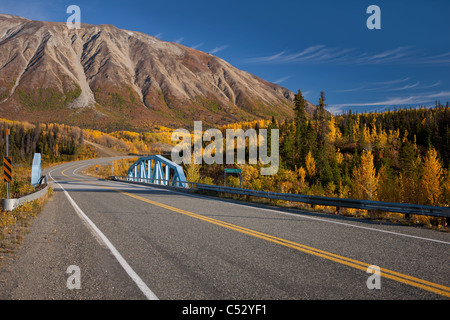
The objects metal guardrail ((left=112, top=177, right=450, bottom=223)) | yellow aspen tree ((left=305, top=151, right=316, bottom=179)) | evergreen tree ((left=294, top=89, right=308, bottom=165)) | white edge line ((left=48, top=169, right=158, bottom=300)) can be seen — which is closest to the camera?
white edge line ((left=48, top=169, right=158, bottom=300))

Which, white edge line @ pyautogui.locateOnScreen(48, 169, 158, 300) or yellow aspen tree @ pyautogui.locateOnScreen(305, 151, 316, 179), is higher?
yellow aspen tree @ pyautogui.locateOnScreen(305, 151, 316, 179)

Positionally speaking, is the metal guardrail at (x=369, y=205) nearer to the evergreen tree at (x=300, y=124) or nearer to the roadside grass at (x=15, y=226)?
the roadside grass at (x=15, y=226)

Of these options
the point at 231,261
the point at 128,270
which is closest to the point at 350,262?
the point at 231,261

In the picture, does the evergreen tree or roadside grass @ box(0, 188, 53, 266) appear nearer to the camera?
roadside grass @ box(0, 188, 53, 266)

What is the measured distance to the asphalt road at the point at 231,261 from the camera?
155 inches

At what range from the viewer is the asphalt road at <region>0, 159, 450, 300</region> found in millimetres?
3943

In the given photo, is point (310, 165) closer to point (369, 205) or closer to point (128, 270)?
point (369, 205)

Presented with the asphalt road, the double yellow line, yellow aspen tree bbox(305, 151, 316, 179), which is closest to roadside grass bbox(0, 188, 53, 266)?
the asphalt road

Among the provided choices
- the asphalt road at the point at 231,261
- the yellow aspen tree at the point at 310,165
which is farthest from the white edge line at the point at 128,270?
the yellow aspen tree at the point at 310,165

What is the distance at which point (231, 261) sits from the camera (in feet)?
16.9

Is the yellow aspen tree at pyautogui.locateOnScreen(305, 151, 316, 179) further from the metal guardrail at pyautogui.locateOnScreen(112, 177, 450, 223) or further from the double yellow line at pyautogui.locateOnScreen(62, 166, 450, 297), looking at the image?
the double yellow line at pyautogui.locateOnScreen(62, 166, 450, 297)

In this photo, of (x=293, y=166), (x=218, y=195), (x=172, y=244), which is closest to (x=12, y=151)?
(x=293, y=166)
